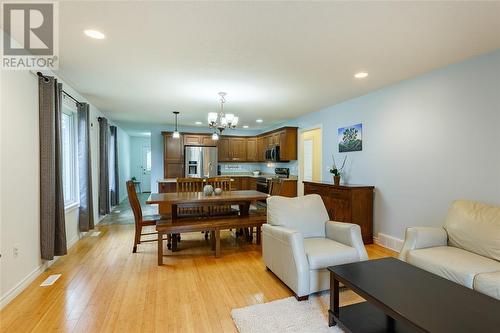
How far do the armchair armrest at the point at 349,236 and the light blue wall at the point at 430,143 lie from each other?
1436 mm

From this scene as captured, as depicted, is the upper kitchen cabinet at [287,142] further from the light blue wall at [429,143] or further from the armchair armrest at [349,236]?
the armchair armrest at [349,236]

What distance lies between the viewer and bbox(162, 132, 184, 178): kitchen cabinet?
7168 millimetres

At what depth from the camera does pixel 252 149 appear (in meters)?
8.20

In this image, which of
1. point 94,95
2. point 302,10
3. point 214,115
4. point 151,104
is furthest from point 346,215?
Result: point 94,95

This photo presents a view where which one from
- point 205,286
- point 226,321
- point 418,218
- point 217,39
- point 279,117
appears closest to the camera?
point 226,321

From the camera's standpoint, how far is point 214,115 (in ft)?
12.7

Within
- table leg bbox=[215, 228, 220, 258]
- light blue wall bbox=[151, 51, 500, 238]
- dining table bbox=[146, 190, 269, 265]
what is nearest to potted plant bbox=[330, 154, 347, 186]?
light blue wall bbox=[151, 51, 500, 238]

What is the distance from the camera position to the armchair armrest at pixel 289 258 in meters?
2.29

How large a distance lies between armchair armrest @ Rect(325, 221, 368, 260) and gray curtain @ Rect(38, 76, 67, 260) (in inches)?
128

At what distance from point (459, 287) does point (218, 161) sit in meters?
6.75

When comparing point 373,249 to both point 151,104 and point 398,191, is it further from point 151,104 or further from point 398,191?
point 151,104

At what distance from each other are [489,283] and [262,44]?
8.81 feet

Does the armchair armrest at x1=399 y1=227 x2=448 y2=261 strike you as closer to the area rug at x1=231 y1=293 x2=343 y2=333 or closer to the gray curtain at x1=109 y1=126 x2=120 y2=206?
the area rug at x1=231 y1=293 x2=343 y2=333

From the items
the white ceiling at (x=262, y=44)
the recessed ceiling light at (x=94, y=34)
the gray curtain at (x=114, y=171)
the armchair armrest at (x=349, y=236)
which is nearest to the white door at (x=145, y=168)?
the gray curtain at (x=114, y=171)
